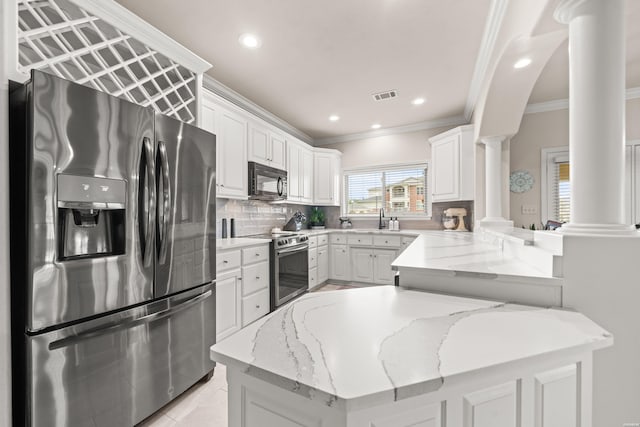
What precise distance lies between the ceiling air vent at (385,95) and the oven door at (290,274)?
2.11m

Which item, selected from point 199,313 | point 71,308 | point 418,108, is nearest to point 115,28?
point 71,308

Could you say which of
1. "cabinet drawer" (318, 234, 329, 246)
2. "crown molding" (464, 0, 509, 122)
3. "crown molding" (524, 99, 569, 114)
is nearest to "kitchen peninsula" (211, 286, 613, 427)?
"crown molding" (464, 0, 509, 122)

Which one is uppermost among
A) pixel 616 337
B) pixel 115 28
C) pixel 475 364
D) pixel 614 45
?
pixel 115 28

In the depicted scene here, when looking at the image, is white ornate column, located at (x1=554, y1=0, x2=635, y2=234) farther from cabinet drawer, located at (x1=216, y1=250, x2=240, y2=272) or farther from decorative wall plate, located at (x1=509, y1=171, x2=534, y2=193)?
decorative wall plate, located at (x1=509, y1=171, x2=534, y2=193)

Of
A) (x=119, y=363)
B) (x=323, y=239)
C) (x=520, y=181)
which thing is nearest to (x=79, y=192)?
(x=119, y=363)

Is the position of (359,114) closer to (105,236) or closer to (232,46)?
(232,46)

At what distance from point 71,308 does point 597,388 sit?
6.87 ft

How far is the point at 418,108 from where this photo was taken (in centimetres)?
379

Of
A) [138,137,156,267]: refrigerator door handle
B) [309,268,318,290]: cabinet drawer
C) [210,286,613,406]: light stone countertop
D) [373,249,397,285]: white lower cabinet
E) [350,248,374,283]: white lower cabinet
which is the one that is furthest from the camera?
[350,248,374,283]: white lower cabinet

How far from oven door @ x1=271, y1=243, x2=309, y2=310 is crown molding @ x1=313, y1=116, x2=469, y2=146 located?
2372 millimetres

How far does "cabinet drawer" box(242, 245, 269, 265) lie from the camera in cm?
A: 259

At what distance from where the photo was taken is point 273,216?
416 cm

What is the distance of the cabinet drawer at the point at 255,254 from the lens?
2.59m

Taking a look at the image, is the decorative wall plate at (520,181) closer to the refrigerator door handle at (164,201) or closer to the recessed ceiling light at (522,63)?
the recessed ceiling light at (522,63)
